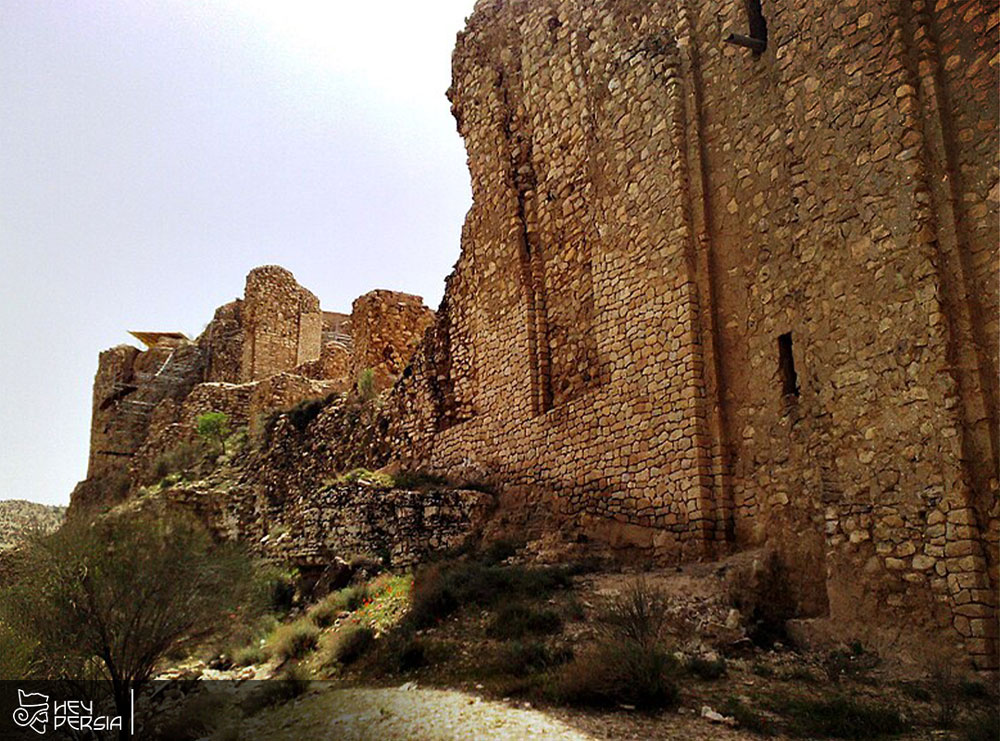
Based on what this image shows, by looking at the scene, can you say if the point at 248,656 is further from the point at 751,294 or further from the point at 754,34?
the point at 754,34

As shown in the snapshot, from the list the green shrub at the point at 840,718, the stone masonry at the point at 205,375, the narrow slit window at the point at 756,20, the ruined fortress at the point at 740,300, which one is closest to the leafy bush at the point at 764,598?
the ruined fortress at the point at 740,300

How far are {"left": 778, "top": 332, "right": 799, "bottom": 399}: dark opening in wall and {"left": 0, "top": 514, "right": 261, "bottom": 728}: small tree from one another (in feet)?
22.6

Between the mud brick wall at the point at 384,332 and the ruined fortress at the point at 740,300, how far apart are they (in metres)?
3.70

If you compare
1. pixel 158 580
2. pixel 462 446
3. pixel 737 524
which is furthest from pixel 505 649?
pixel 462 446

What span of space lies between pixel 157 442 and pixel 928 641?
21.7 metres

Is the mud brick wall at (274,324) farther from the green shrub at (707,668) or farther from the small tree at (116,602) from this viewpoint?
the green shrub at (707,668)

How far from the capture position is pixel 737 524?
30.0ft

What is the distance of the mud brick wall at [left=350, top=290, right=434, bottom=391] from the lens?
19703mm

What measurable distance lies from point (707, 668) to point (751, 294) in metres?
4.55

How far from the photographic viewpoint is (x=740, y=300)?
9562 mm

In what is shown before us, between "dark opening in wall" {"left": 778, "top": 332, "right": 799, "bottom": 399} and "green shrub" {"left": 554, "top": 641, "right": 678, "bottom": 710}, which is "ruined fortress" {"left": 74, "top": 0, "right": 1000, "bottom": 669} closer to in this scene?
"dark opening in wall" {"left": 778, "top": 332, "right": 799, "bottom": 399}

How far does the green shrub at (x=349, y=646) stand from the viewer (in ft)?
29.1

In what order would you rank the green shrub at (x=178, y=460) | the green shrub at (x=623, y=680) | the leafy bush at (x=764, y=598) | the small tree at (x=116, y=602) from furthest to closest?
the green shrub at (x=178, y=460) < the small tree at (x=116, y=602) < the leafy bush at (x=764, y=598) < the green shrub at (x=623, y=680)

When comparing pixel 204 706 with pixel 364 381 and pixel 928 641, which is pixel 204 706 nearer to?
pixel 928 641
